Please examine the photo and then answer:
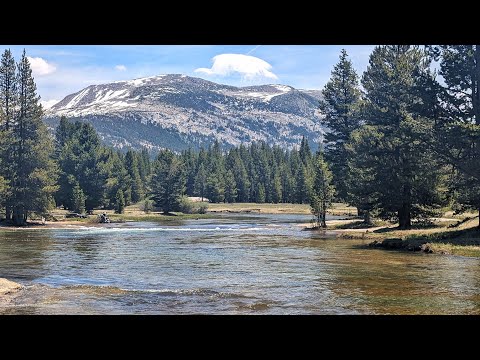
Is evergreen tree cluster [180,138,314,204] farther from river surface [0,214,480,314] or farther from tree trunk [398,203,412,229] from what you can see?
river surface [0,214,480,314]

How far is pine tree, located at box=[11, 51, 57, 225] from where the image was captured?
74062mm

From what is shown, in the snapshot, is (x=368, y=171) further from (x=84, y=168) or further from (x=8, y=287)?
(x=84, y=168)

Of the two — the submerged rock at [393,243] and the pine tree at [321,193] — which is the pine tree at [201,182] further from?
the submerged rock at [393,243]

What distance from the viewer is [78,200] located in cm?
9006

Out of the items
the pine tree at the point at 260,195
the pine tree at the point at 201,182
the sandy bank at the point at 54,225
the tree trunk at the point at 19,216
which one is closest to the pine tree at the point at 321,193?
the sandy bank at the point at 54,225

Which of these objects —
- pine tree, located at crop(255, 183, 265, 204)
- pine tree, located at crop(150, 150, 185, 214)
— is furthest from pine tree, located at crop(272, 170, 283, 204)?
pine tree, located at crop(150, 150, 185, 214)

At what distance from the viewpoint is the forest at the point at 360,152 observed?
4144 centimetres

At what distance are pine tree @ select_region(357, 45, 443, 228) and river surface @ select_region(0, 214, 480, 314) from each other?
27.3 ft

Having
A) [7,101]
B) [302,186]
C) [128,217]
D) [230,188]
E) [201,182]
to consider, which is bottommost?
[128,217]

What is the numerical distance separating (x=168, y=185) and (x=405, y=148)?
69.2 m

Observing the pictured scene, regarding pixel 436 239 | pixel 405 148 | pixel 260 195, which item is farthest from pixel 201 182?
pixel 436 239
